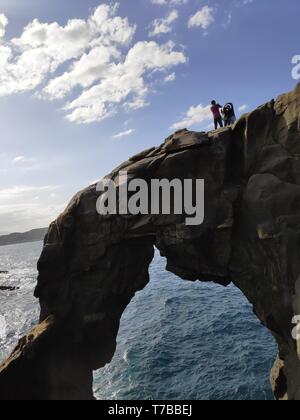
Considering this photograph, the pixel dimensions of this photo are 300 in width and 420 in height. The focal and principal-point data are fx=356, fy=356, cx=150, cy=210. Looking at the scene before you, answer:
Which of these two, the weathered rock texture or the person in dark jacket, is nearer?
the weathered rock texture

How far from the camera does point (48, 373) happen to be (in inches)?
984

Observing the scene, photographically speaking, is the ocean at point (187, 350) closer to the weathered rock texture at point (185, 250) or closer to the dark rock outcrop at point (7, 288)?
the weathered rock texture at point (185, 250)

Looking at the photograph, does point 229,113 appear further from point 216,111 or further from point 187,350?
point 187,350

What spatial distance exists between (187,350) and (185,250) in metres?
16.3

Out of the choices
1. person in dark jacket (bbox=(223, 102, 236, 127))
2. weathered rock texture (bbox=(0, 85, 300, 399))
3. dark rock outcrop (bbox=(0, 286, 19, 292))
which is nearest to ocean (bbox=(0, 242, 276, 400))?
weathered rock texture (bbox=(0, 85, 300, 399))

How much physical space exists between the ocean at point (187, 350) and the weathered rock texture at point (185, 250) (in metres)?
4.44

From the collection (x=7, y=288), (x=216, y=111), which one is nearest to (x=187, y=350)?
(x=216, y=111)

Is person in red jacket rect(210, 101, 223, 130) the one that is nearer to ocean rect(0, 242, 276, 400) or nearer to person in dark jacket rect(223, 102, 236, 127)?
person in dark jacket rect(223, 102, 236, 127)

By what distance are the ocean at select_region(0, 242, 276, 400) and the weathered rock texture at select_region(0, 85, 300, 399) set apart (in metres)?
4.44

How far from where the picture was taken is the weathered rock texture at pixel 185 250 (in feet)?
63.8

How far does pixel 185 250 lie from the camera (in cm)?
2255

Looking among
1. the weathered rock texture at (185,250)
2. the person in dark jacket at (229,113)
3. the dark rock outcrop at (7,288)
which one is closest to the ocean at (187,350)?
the weathered rock texture at (185,250)

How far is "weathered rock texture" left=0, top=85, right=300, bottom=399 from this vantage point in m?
19.5
